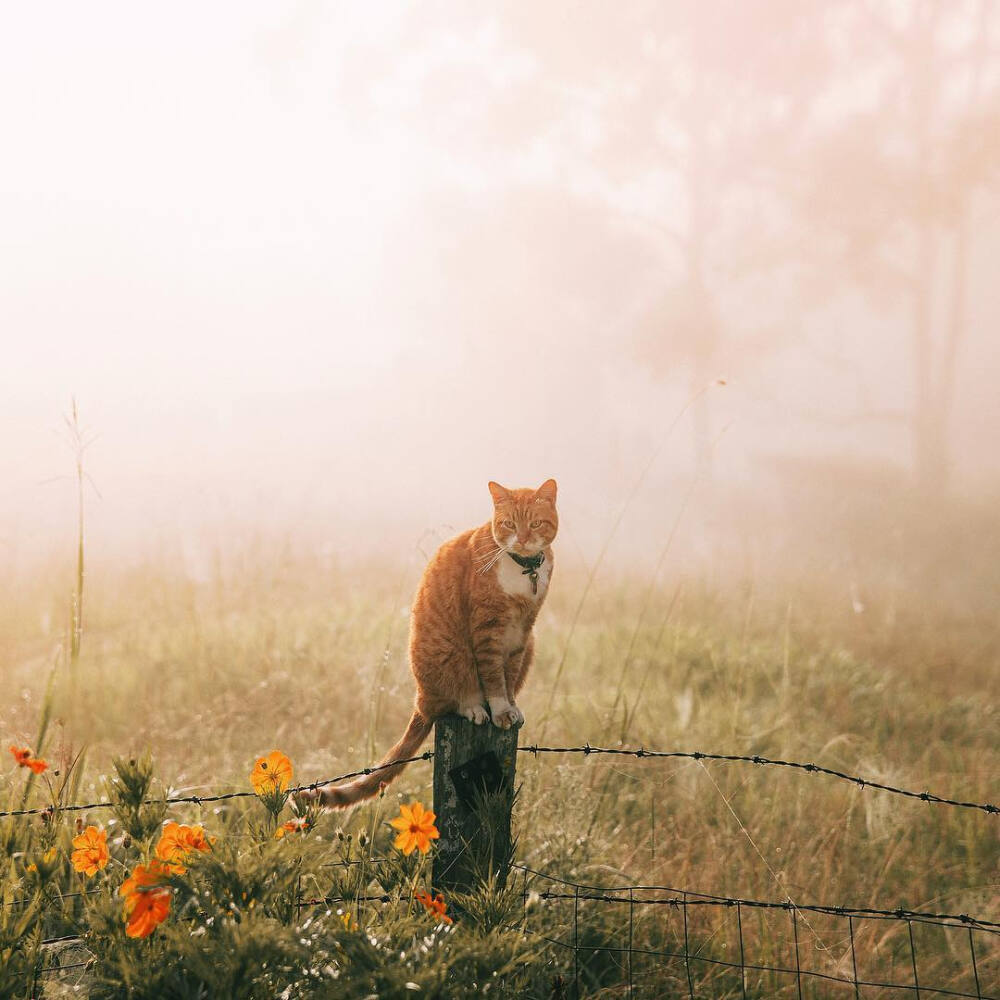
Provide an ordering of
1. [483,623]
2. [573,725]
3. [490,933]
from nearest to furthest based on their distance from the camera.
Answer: [490,933]
[483,623]
[573,725]

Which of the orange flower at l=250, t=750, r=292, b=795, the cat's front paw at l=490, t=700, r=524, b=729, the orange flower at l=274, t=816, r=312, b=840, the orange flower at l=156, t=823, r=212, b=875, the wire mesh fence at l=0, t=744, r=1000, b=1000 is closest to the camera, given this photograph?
the orange flower at l=156, t=823, r=212, b=875

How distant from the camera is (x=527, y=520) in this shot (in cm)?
249

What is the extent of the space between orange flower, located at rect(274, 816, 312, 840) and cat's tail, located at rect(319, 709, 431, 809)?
352 millimetres

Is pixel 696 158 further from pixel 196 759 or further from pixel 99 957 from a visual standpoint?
pixel 99 957

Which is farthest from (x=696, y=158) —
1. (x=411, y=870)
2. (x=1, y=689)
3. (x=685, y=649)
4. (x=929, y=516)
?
(x=411, y=870)

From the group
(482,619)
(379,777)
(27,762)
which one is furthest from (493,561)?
(27,762)

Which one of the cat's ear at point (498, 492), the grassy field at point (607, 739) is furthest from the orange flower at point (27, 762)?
the cat's ear at point (498, 492)

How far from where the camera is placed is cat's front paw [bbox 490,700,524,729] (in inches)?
97.2

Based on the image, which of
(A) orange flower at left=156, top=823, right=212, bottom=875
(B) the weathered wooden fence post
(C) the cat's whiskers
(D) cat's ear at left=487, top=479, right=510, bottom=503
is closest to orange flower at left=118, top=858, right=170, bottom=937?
(A) orange flower at left=156, top=823, right=212, bottom=875

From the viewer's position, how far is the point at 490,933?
1814mm

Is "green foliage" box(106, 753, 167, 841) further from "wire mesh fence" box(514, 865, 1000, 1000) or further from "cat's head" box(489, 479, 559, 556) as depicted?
"wire mesh fence" box(514, 865, 1000, 1000)

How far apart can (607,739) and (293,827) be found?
2.30 meters

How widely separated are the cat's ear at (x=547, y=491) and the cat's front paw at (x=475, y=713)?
66 cm

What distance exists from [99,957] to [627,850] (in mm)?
2578
